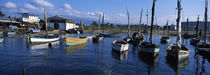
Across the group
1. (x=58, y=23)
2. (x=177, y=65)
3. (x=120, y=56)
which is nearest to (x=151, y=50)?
(x=120, y=56)

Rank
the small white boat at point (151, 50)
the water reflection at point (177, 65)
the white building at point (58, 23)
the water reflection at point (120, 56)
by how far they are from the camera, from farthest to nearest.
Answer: the white building at point (58, 23)
the small white boat at point (151, 50)
the water reflection at point (120, 56)
the water reflection at point (177, 65)

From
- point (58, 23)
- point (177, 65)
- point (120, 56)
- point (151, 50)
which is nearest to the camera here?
point (177, 65)

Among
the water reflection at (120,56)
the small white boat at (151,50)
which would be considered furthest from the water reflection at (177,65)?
the water reflection at (120,56)

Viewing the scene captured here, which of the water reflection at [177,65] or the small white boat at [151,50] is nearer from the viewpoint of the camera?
the water reflection at [177,65]

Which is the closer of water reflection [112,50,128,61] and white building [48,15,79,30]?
water reflection [112,50,128,61]

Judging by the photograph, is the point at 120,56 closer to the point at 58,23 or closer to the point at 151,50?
the point at 151,50

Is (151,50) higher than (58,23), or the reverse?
(58,23)

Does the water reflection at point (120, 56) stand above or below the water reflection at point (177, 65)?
above

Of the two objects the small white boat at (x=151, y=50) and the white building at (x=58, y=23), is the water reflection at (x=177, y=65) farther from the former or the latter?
the white building at (x=58, y=23)

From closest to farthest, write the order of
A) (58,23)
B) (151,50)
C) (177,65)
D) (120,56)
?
(177,65) → (151,50) → (120,56) → (58,23)

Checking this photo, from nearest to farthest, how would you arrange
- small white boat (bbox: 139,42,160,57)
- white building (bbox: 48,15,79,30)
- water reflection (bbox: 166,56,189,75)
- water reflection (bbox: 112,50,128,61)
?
water reflection (bbox: 166,56,189,75) < water reflection (bbox: 112,50,128,61) < small white boat (bbox: 139,42,160,57) < white building (bbox: 48,15,79,30)

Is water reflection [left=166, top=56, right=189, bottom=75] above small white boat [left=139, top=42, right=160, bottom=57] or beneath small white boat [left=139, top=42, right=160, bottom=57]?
beneath

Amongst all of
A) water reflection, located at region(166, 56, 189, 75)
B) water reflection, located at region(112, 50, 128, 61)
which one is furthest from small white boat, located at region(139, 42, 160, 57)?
water reflection, located at region(112, 50, 128, 61)

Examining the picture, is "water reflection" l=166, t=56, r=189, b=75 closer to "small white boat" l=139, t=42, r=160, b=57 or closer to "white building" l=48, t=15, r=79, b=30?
"small white boat" l=139, t=42, r=160, b=57
